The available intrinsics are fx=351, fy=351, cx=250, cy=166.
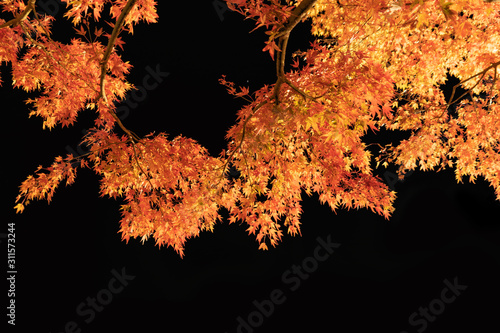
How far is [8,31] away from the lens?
3537 millimetres

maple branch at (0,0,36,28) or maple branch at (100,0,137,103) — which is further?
maple branch at (0,0,36,28)

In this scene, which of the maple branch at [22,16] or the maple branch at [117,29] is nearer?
the maple branch at [117,29]

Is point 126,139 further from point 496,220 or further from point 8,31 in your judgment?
point 496,220

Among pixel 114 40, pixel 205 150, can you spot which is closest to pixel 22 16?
pixel 114 40

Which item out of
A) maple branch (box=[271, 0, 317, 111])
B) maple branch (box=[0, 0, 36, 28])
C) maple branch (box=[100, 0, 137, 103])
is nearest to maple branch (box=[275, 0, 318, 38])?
maple branch (box=[271, 0, 317, 111])

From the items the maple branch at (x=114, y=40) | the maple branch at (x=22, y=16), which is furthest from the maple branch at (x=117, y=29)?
the maple branch at (x=22, y=16)

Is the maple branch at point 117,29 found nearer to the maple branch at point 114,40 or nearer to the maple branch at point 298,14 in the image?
the maple branch at point 114,40

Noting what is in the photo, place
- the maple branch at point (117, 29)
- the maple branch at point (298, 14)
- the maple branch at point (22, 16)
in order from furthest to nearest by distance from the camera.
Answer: the maple branch at point (22, 16) → the maple branch at point (117, 29) → the maple branch at point (298, 14)

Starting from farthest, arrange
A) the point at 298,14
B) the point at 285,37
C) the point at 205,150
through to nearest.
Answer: the point at 205,150
the point at 285,37
the point at 298,14

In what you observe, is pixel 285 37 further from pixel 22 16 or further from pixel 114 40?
pixel 22 16

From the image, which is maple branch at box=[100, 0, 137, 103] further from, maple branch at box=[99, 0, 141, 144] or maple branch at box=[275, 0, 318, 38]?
maple branch at box=[275, 0, 318, 38]

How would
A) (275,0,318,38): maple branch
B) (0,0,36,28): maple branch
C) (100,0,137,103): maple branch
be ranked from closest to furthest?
(275,0,318,38): maple branch → (100,0,137,103): maple branch → (0,0,36,28): maple branch

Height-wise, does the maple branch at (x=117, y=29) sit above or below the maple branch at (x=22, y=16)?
below

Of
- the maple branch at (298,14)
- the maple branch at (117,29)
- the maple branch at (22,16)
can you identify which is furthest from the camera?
the maple branch at (22,16)
